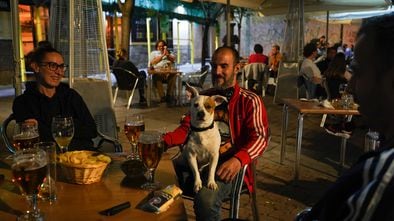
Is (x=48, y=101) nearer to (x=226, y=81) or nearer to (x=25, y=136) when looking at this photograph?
(x=25, y=136)

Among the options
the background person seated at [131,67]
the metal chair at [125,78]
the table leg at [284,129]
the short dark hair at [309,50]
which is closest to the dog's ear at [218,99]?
the table leg at [284,129]

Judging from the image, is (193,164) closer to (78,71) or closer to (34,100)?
(34,100)

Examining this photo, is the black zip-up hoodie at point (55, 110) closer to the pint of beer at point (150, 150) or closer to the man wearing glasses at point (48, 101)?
the man wearing glasses at point (48, 101)

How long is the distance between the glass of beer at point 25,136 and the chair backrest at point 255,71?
29.0 ft

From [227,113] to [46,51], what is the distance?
150 cm

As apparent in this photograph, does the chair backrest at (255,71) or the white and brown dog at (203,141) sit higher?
the chair backrest at (255,71)

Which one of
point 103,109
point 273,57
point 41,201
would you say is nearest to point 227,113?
point 41,201

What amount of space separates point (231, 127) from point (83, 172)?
3.90 ft

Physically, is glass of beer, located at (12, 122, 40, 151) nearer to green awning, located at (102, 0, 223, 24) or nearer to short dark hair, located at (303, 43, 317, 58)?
short dark hair, located at (303, 43, 317, 58)

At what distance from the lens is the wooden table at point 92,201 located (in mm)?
1356

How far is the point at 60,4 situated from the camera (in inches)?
160

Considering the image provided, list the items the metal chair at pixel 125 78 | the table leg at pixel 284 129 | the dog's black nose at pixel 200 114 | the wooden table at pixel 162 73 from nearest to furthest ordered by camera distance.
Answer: the dog's black nose at pixel 200 114, the table leg at pixel 284 129, the metal chair at pixel 125 78, the wooden table at pixel 162 73

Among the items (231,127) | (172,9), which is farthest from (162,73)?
(172,9)

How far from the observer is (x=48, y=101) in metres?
2.83
